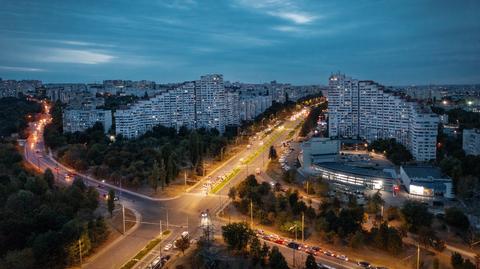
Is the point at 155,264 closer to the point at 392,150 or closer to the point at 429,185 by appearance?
the point at 429,185

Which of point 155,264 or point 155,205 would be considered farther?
point 155,205

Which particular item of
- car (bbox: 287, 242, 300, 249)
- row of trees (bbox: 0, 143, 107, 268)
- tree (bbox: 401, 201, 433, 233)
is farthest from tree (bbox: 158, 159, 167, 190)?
tree (bbox: 401, 201, 433, 233)

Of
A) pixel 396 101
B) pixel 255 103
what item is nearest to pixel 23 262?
pixel 396 101

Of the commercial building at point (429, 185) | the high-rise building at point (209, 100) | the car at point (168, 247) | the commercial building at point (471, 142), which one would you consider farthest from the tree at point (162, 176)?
the commercial building at point (471, 142)

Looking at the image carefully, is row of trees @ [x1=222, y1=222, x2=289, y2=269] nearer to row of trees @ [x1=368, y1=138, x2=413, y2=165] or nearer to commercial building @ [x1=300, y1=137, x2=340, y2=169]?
commercial building @ [x1=300, y1=137, x2=340, y2=169]

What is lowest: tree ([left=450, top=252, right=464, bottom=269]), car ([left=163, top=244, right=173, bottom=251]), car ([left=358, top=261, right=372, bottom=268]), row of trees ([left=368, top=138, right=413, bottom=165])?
car ([left=358, top=261, right=372, bottom=268])

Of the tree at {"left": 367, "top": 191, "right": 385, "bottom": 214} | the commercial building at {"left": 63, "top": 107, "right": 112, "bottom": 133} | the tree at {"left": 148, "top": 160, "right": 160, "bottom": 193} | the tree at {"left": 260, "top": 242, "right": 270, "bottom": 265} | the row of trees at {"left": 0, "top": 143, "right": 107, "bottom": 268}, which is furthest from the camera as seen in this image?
the commercial building at {"left": 63, "top": 107, "right": 112, "bottom": 133}

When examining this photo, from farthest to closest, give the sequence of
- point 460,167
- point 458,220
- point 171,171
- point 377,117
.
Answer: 1. point 377,117
2. point 171,171
3. point 460,167
4. point 458,220

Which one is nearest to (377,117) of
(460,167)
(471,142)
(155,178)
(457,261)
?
(471,142)
